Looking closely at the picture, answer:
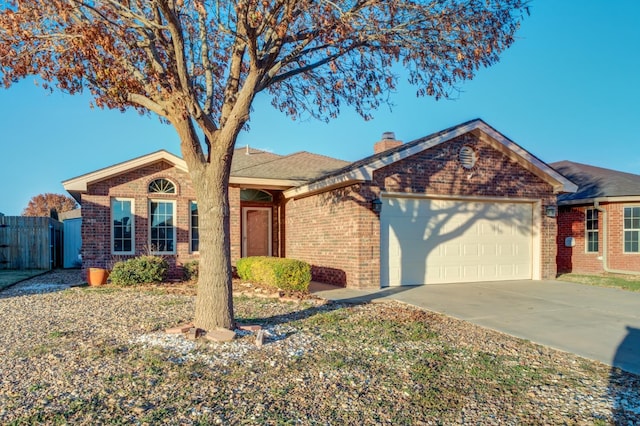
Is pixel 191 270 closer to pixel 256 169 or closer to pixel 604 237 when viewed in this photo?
pixel 256 169

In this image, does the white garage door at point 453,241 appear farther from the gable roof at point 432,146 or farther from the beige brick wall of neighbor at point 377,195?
the gable roof at point 432,146

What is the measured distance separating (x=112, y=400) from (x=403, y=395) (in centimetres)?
247

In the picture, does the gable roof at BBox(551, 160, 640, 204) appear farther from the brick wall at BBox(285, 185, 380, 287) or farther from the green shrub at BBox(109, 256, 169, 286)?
the green shrub at BBox(109, 256, 169, 286)

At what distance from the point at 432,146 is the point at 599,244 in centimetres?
804

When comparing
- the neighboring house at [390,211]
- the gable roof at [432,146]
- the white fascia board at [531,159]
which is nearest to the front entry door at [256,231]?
the neighboring house at [390,211]

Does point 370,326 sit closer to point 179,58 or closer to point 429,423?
point 429,423

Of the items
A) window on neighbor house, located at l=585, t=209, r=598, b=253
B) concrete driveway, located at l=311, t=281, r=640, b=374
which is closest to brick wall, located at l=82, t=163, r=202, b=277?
concrete driveway, located at l=311, t=281, r=640, b=374

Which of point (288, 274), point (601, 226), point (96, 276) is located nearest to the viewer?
point (288, 274)

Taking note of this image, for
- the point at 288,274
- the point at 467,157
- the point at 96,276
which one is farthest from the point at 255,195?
the point at 467,157

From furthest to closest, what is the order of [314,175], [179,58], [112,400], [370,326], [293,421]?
1. [314,175]
2. [370,326]
3. [179,58]
4. [112,400]
5. [293,421]

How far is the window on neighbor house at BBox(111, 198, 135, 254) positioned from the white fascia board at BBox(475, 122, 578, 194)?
9.80 metres

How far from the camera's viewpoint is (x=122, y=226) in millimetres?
12422

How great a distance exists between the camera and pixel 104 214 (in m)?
12.2

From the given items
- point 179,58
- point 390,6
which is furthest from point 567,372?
point 179,58
